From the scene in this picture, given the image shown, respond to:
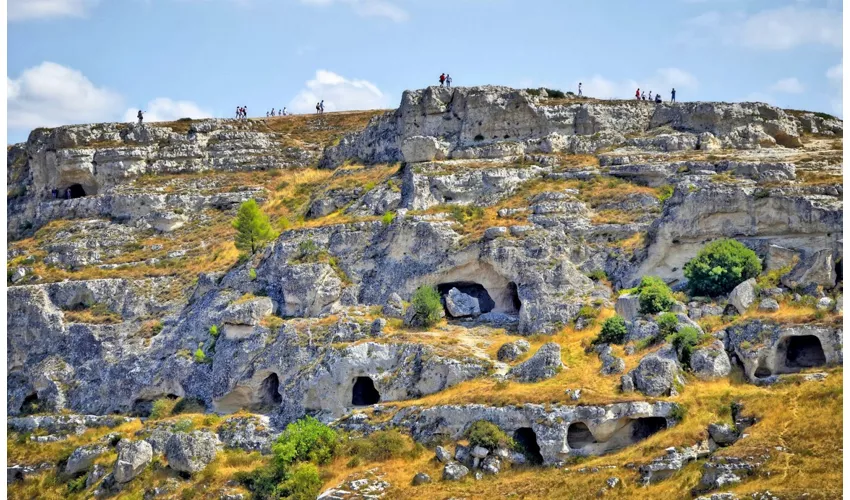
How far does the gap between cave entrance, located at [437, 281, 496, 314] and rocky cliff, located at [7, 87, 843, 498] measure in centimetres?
10

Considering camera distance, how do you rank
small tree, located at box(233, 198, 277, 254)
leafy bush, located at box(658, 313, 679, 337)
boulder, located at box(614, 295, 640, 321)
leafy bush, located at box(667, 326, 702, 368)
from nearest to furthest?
leafy bush, located at box(667, 326, 702, 368) < leafy bush, located at box(658, 313, 679, 337) < boulder, located at box(614, 295, 640, 321) < small tree, located at box(233, 198, 277, 254)

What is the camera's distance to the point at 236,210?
3120 inches

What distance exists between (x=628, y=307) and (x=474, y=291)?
29.4 ft

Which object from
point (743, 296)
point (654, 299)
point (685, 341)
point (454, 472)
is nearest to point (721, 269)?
point (743, 296)

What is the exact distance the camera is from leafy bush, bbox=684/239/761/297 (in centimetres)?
5697

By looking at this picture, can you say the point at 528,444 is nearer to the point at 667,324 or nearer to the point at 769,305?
the point at 667,324

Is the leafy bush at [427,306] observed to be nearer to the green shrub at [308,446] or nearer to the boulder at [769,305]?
the green shrub at [308,446]

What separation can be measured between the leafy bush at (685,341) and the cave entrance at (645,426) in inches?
119

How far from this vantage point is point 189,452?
177ft

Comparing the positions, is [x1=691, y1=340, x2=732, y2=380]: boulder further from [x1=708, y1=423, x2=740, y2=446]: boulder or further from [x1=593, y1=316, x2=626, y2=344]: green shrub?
[x1=708, y1=423, x2=740, y2=446]: boulder

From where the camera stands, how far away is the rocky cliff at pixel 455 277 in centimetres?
5159

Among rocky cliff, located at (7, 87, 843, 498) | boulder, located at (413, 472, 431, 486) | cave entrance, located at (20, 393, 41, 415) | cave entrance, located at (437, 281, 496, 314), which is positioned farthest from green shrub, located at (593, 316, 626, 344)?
cave entrance, located at (20, 393, 41, 415)

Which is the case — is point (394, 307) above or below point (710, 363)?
above

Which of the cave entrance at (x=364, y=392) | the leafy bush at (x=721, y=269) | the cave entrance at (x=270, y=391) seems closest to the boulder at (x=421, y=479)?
the cave entrance at (x=364, y=392)
